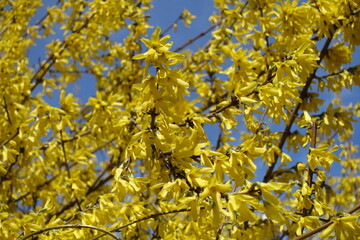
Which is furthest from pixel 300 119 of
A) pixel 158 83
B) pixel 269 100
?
pixel 158 83

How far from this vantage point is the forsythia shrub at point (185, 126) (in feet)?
5.08

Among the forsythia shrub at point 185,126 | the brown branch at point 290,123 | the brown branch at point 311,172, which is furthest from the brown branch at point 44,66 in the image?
the brown branch at point 311,172

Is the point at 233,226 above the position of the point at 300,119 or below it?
below

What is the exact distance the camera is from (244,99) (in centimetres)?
178

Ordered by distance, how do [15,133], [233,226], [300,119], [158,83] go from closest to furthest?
[158,83]
[233,226]
[300,119]
[15,133]

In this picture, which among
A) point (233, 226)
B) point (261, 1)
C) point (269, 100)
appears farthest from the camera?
point (261, 1)

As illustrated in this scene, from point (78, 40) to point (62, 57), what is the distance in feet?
0.86

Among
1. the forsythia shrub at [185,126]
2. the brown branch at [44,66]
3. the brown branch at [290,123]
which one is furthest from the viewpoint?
the brown branch at [44,66]

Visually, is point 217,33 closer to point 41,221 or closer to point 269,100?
point 269,100

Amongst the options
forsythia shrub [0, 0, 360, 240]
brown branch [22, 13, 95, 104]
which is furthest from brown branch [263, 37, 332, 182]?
brown branch [22, 13, 95, 104]

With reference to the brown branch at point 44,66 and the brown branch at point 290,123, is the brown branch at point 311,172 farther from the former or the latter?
the brown branch at point 44,66

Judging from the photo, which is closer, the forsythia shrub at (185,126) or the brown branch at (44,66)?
the forsythia shrub at (185,126)

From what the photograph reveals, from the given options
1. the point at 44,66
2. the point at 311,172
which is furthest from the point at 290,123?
the point at 44,66

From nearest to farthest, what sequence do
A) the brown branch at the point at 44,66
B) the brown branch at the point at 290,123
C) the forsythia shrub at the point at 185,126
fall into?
the forsythia shrub at the point at 185,126
the brown branch at the point at 290,123
the brown branch at the point at 44,66
